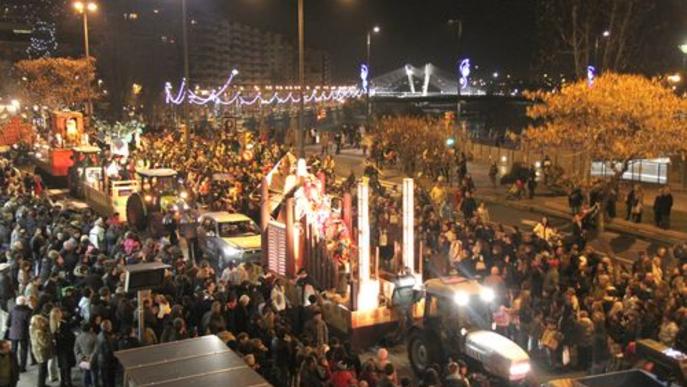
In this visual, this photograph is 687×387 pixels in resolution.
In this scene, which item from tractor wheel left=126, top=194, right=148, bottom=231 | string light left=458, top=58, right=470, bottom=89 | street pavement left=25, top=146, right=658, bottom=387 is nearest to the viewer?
street pavement left=25, top=146, right=658, bottom=387

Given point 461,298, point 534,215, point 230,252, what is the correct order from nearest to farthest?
1. point 461,298
2. point 230,252
3. point 534,215

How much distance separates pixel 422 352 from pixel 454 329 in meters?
0.68

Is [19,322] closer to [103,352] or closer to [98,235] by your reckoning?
[103,352]

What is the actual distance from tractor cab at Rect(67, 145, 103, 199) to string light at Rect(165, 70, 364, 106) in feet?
14.5

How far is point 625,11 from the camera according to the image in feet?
128

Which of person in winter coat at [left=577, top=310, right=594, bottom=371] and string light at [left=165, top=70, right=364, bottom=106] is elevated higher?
string light at [left=165, top=70, right=364, bottom=106]

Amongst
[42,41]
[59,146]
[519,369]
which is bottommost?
[519,369]

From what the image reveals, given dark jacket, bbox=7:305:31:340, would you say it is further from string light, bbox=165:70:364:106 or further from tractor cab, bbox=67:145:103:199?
string light, bbox=165:70:364:106

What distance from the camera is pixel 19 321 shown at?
12188 mm

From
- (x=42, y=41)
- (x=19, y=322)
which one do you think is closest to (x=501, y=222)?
(x=19, y=322)

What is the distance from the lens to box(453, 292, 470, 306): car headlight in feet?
39.5

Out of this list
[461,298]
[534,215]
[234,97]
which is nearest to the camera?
[461,298]

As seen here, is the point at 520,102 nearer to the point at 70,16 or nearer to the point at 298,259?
the point at 70,16

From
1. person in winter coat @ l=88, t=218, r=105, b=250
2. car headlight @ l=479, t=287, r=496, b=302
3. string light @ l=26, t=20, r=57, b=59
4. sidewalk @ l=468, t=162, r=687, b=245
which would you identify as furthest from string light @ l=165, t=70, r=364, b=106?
car headlight @ l=479, t=287, r=496, b=302
